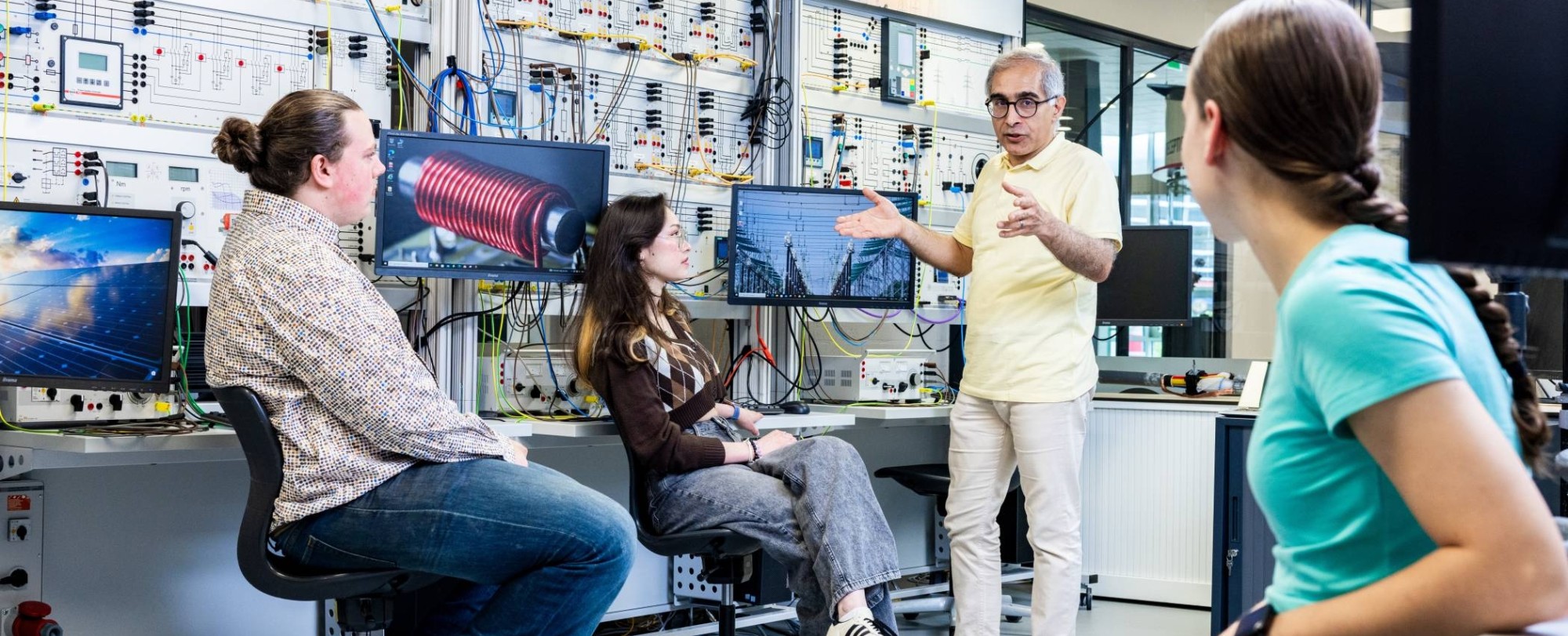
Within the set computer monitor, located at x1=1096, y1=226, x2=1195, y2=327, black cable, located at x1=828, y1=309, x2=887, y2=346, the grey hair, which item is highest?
the grey hair

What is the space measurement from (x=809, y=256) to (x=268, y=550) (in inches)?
71.9

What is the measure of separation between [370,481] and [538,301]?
55.5 inches

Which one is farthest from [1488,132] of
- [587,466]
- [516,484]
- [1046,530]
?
[587,466]

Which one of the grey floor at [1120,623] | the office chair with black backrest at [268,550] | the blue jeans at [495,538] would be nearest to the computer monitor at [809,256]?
the grey floor at [1120,623]

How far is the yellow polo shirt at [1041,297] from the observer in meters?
3.02

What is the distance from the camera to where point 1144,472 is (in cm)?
439

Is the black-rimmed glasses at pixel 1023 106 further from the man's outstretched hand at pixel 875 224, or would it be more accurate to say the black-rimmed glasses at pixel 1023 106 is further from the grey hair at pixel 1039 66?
the man's outstretched hand at pixel 875 224

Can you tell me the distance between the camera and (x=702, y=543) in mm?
2748

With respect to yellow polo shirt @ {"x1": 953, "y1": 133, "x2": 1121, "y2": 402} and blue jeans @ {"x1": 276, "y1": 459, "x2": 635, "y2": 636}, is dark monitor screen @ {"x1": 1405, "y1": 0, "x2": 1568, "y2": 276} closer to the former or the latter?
blue jeans @ {"x1": 276, "y1": 459, "x2": 635, "y2": 636}

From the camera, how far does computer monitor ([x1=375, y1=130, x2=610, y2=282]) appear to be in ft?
9.71

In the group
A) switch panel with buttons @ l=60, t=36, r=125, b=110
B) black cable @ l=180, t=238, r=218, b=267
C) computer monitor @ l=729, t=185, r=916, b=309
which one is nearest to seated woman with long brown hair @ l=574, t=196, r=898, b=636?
computer monitor @ l=729, t=185, r=916, b=309

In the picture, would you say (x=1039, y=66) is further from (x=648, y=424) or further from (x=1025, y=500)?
(x=648, y=424)

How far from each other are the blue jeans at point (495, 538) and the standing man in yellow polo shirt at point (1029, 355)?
1126 millimetres

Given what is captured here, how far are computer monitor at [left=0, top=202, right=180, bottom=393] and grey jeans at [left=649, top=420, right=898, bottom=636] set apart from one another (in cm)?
103
